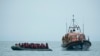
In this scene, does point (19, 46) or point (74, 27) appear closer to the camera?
point (19, 46)

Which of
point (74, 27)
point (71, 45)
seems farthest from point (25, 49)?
point (74, 27)

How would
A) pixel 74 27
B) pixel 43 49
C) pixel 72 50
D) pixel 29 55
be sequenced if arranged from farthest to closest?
1. pixel 74 27
2. pixel 72 50
3. pixel 43 49
4. pixel 29 55

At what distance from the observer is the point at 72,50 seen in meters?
109

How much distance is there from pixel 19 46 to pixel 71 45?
1257 centimetres

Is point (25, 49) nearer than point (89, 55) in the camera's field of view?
No

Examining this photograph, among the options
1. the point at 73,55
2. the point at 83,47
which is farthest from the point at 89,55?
the point at 83,47

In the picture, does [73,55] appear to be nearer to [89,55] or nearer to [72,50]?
[89,55]

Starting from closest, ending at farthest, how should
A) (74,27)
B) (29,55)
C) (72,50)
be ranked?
(29,55) < (72,50) < (74,27)

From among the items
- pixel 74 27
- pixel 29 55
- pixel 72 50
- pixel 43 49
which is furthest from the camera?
pixel 74 27

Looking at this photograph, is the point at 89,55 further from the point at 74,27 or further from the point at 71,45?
the point at 74,27

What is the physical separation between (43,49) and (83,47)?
10.5 m

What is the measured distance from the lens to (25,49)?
10212cm

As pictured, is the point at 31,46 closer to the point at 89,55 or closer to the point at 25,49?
the point at 25,49

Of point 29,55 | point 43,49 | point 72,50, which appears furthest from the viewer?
point 72,50
